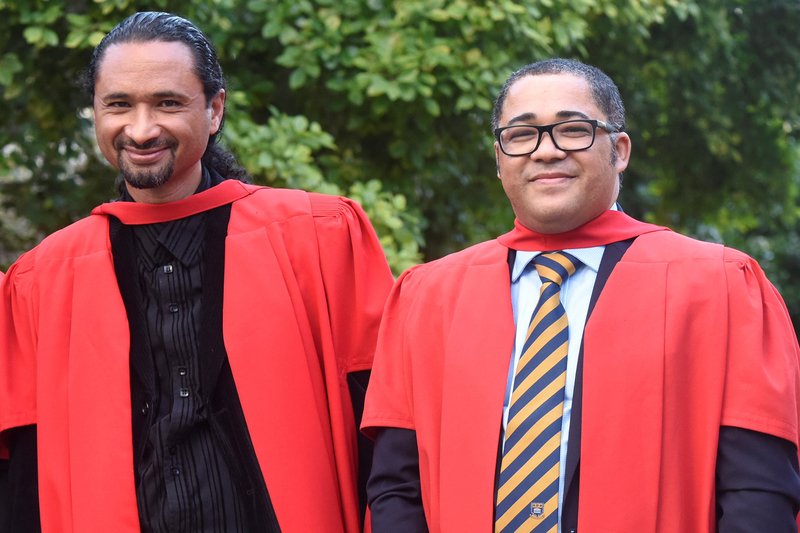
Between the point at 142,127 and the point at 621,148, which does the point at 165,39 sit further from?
the point at 621,148

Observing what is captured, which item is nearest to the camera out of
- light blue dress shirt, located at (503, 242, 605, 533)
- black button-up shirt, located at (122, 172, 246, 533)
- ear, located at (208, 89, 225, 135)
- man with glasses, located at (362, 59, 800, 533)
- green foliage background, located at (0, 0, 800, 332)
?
man with glasses, located at (362, 59, 800, 533)

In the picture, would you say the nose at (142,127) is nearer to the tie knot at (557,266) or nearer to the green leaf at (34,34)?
the tie knot at (557,266)

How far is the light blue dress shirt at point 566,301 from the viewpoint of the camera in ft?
6.91

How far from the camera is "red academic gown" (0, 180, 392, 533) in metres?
2.43

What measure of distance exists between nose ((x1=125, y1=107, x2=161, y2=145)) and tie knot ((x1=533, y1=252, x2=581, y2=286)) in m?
1.08

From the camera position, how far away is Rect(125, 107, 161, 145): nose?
243cm

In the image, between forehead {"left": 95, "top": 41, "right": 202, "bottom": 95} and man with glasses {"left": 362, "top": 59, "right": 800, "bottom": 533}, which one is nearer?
man with glasses {"left": 362, "top": 59, "right": 800, "bottom": 533}

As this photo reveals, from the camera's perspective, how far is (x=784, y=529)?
189 cm

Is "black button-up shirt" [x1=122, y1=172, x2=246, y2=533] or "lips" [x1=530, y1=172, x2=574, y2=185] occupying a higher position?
Answer: "lips" [x1=530, y1=172, x2=574, y2=185]

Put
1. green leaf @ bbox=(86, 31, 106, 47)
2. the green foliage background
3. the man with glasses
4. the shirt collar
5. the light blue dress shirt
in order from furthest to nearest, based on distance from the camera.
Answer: the green foliage background → green leaf @ bbox=(86, 31, 106, 47) → the shirt collar → the light blue dress shirt → the man with glasses

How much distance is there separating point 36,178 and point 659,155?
181 inches

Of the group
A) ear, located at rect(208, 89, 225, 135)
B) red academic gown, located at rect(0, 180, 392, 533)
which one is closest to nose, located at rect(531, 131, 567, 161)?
red academic gown, located at rect(0, 180, 392, 533)


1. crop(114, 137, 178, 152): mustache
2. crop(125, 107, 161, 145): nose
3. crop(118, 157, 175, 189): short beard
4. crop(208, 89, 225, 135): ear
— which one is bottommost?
crop(118, 157, 175, 189): short beard

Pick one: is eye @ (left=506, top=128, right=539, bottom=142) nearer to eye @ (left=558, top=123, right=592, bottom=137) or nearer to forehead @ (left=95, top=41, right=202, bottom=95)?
eye @ (left=558, top=123, right=592, bottom=137)
